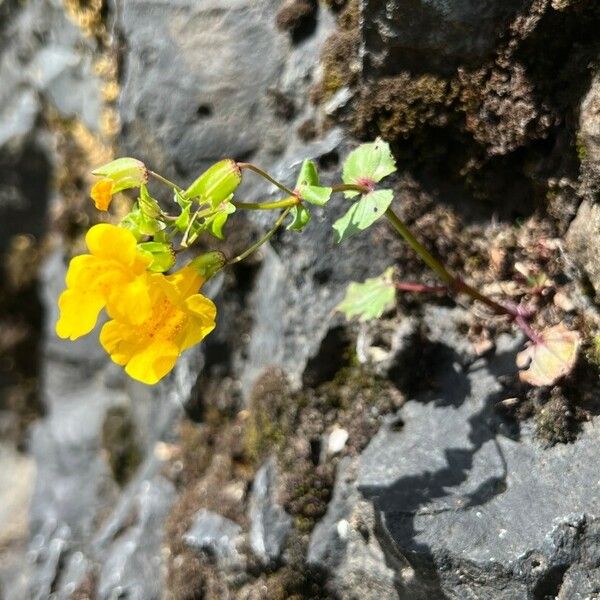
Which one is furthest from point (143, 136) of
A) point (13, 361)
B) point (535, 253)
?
point (13, 361)

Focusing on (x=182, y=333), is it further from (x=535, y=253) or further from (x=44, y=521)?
(x=44, y=521)

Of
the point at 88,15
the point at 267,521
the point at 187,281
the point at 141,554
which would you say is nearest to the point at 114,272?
the point at 187,281

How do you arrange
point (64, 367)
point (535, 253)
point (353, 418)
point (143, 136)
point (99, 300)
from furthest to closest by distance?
point (64, 367) → point (143, 136) → point (353, 418) → point (535, 253) → point (99, 300)

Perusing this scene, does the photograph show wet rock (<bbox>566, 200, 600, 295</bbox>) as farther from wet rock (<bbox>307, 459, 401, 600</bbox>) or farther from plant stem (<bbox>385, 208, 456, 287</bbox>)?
wet rock (<bbox>307, 459, 401, 600</bbox>)

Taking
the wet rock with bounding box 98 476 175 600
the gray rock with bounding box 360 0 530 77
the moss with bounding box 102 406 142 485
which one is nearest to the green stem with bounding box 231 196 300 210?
the gray rock with bounding box 360 0 530 77

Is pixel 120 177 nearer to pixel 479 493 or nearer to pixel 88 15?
pixel 479 493
